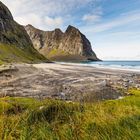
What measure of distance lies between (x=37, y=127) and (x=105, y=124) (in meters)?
1.61

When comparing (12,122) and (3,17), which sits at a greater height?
(3,17)

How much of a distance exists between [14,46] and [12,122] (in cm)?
17490

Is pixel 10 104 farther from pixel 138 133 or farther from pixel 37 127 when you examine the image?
pixel 138 133

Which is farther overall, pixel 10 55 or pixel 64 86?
pixel 10 55

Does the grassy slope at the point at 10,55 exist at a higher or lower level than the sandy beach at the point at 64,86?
lower

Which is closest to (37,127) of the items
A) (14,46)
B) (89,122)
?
(89,122)

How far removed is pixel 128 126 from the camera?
657cm

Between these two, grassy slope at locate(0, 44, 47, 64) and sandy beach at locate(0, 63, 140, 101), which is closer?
sandy beach at locate(0, 63, 140, 101)

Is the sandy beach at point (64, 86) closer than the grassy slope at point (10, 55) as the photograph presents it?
Yes

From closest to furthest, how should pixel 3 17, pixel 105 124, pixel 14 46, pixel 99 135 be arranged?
pixel 99 135 < pixel 105 124 < pixel 14 46 < pixel 3 17

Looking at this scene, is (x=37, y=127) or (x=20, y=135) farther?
(x=37, y=127)

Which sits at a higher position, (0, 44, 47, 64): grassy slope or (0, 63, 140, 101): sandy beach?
(0, 63, 140, 101): sandy beach

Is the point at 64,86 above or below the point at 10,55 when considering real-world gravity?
above

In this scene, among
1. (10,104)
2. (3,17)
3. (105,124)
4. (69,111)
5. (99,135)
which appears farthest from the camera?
(3,17)
